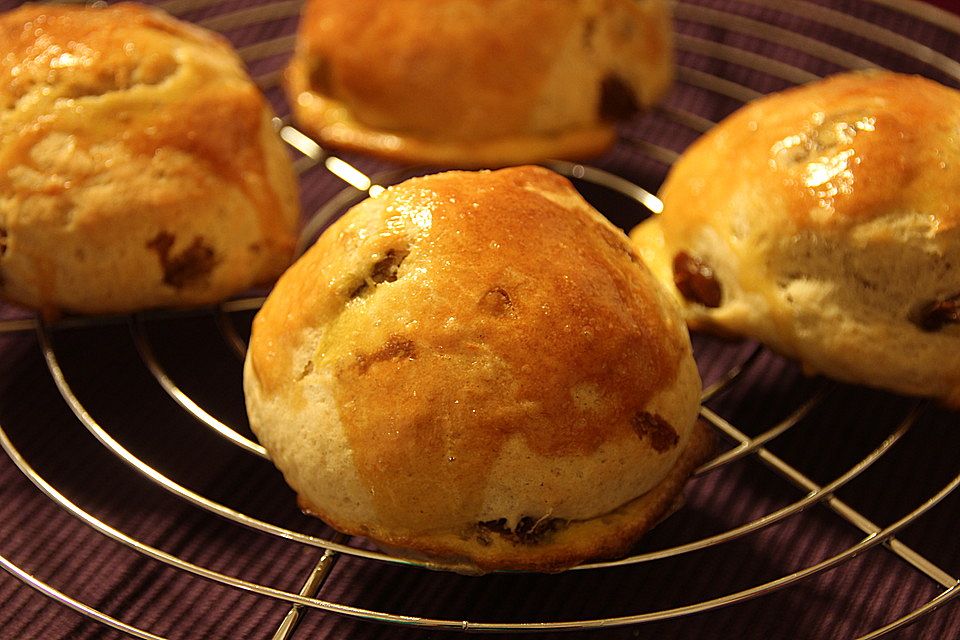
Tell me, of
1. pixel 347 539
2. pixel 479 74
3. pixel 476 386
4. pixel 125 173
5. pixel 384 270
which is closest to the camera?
pixel 476 386

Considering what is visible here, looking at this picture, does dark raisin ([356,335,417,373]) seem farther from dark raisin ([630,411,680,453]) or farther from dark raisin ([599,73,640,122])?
dark raisin ([599,73,640,122])

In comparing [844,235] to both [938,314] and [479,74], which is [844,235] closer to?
[938,314]

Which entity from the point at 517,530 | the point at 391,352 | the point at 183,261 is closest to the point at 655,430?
the point at 517,530

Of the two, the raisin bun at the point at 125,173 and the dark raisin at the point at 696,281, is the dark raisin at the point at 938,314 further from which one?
the raisin bun at the point at 125,173

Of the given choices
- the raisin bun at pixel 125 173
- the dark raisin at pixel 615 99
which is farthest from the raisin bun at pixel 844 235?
the raisin bun at pixel 125 173

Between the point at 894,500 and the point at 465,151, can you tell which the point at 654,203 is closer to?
the point at 465,151

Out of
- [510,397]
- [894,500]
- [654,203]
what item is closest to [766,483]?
[894,500]
